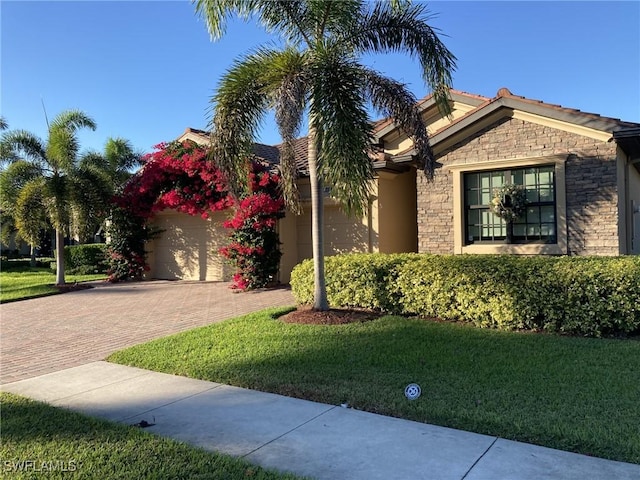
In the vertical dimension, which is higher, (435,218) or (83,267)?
(435,218)

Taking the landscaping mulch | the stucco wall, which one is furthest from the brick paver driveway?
the stucco wall

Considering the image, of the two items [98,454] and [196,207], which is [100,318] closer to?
[196,207]

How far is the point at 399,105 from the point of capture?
28.7 feet

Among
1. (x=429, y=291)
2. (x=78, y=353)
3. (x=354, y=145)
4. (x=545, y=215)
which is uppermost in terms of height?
(x=354, y=145)

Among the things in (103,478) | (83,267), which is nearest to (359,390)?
(103,478)

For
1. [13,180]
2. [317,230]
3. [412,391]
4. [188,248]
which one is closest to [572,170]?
[317,230]

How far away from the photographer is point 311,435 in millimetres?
→ 4199

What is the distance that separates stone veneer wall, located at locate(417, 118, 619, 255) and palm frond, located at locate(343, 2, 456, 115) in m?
2.91

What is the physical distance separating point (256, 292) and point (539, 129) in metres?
8.26

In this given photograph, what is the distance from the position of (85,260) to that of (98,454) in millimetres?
21477

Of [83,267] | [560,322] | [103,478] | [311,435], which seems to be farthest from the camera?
[83,267]

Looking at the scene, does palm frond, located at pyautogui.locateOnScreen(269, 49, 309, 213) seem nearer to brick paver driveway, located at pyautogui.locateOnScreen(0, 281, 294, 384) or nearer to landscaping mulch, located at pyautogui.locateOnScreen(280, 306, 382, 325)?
landscaping mulch, located at pyautogui.locateOnScreen(280, 306, 382, 325)

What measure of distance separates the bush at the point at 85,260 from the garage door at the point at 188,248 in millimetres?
5887

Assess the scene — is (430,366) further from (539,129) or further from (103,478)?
(539,129)
